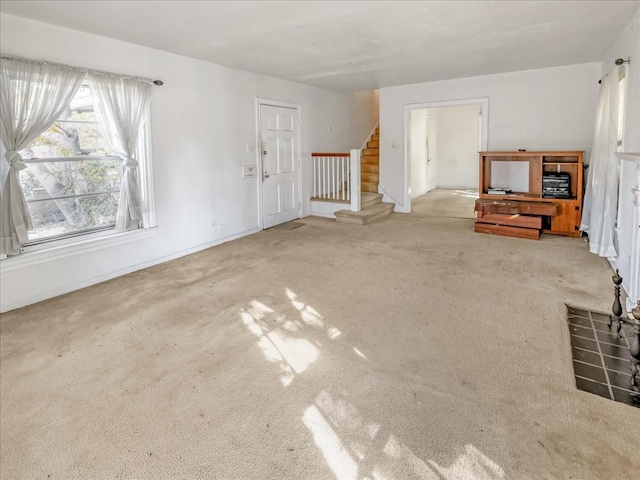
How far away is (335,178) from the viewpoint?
7836 millimetres

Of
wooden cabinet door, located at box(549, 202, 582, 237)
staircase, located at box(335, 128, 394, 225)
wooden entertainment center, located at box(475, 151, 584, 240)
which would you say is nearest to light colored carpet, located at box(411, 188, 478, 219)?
staircase, located at box(335, 128, 394, 225)

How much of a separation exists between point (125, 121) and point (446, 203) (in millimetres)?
6684

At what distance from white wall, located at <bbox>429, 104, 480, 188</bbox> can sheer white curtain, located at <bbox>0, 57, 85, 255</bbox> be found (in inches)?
368

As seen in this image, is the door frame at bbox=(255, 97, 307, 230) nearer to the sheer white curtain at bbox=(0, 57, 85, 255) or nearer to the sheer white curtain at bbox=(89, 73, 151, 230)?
the sheer white curtain at bbox=(89, 73, 151, 230)

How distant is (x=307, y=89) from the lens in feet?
23.8

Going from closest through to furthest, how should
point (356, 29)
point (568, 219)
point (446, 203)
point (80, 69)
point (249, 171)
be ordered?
point (80, 69)
point (356, 29)
point (568, 219)
point (249, 171)
point (446, 203)

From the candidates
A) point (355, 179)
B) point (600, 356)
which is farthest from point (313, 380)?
point (355, 179)

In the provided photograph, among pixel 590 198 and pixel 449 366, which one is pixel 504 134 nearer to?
pixel 590 198

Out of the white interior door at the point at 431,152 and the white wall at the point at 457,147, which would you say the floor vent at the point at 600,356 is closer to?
the white interior door at the point at 431,152

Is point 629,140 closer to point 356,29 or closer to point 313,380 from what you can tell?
point 356,29

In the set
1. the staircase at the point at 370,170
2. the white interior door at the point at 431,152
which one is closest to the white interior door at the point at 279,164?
the staircase at the point at 370,170

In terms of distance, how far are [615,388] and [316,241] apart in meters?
4.02

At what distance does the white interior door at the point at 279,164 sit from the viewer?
254 inches

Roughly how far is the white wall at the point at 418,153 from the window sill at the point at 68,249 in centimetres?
645
